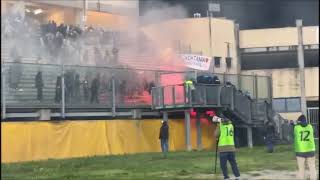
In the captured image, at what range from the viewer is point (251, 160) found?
20797mm

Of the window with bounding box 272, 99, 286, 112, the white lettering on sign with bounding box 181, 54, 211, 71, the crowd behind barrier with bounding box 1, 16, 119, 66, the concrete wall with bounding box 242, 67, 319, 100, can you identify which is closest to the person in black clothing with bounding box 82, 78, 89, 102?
the crowd behind barrier with bounding box 1, 16, 119, 66

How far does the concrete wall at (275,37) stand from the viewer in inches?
1796

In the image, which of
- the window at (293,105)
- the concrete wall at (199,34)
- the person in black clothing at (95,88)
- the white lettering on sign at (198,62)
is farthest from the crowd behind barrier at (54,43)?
the window at (293,105)

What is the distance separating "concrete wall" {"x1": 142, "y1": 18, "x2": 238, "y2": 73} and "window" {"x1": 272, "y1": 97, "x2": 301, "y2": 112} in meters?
4.02

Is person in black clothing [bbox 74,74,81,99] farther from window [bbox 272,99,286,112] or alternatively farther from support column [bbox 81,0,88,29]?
window [bbox 272,99,286,112]

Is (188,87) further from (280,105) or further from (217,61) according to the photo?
(280,105)

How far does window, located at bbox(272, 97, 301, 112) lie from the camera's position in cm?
4406

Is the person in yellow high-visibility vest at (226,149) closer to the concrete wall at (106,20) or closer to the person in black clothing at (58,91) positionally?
the person in black clothing at (58,91)

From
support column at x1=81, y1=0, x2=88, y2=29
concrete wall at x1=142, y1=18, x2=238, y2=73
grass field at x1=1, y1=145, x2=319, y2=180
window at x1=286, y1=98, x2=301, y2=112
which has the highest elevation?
support column at x1=81, y1=0, x2=88, y2=29

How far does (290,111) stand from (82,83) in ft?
74.6

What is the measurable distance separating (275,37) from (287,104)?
551 cm

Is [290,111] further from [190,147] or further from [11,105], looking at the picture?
[11,105]

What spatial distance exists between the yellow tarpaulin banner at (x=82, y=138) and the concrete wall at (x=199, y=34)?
34.7ft

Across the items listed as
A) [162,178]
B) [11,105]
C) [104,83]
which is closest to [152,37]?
[104,83]
